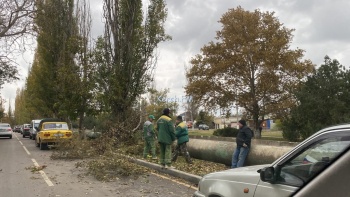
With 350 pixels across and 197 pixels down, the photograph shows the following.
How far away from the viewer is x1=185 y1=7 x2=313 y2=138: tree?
103ft

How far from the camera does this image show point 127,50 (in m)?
19.5

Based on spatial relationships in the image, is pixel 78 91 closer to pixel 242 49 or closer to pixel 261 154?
pixel 242 49

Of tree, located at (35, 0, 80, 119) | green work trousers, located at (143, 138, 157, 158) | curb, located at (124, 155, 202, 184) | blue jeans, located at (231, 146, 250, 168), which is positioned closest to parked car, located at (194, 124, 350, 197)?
curb, located at (124, 155, 202, 184)

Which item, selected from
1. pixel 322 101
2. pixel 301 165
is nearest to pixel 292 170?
pixel 301 165

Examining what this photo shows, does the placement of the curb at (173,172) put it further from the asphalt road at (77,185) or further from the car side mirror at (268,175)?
the car side mirror at (268,175)

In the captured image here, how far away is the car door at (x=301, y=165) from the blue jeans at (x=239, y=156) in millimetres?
6583

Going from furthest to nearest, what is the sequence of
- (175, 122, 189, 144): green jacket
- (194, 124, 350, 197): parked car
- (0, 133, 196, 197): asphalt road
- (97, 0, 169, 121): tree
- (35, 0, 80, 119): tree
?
1. (35, 0, 80, 119): tree
2. (97, 0, 169, 121): tree
3. (175, 122, 189, 144): green jacket
4. (0, 133, 196, 197): asphalt road
5. (194, 124, 350, 197): parked car

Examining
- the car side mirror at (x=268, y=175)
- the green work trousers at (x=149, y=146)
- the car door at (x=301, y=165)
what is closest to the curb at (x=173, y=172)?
the green work trousers at (x=149, y=146)

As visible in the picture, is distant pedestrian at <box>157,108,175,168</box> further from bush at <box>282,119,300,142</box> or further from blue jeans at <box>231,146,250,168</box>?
bush at <box>282,119,300,142</box>

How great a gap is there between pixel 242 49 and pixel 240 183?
94.2 feet

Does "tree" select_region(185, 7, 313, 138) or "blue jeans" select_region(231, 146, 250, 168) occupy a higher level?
"tree" select_region(185, 7, 313, 138)

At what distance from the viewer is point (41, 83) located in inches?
1423

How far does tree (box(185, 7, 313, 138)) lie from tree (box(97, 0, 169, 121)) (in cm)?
1339

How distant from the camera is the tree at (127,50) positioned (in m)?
19.3
